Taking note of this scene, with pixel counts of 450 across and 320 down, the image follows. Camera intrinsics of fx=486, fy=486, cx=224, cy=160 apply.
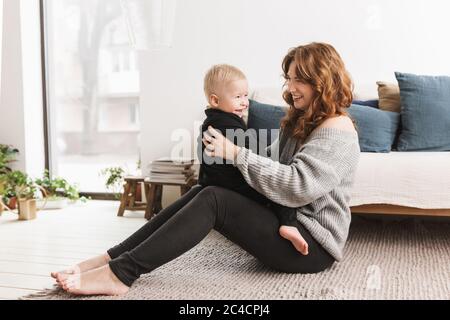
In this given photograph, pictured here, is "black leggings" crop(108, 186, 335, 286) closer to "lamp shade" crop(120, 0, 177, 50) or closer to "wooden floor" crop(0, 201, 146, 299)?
"wooden floor" crop(0, 201, 146, 299)

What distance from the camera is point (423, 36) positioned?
2.98 meters

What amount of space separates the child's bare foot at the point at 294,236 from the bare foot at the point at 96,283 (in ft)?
1.80

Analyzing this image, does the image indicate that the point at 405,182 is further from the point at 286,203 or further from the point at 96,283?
the point at 96,283

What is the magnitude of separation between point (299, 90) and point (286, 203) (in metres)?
0.40

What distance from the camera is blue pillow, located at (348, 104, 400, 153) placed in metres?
2.53

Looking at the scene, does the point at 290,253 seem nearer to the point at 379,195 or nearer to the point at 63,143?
the point at 379,195

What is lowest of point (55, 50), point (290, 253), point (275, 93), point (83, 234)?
point (83, 234)

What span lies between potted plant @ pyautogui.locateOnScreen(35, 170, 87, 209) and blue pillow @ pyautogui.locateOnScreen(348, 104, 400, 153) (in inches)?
85.2

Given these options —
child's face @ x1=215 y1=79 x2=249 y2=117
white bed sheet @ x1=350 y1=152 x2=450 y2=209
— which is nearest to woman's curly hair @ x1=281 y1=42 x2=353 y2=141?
child's face @ x1=215 y1=79 x2=249 y2=117

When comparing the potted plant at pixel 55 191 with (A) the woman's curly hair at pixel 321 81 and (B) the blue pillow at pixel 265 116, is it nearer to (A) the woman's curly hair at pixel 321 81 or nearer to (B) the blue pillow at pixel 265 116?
(B) the blue pillow at pixel 265 116

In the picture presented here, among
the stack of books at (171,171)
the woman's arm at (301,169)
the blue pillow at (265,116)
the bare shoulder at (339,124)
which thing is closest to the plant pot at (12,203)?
the stack of books at (171,171)

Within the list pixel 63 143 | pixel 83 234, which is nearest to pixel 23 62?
pixel 63 143

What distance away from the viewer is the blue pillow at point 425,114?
2.55 metres
